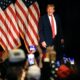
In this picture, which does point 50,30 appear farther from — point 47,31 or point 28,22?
point 28,22

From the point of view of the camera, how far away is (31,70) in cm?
542

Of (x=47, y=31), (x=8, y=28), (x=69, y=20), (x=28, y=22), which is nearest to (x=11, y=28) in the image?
(x=8, y=28)

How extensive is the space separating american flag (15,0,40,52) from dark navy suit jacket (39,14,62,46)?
508 mm

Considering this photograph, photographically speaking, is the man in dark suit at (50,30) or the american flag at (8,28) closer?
the man in dark suit at (50,30)

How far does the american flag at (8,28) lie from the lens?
1188 cm

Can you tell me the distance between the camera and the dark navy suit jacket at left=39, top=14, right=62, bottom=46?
1132cm

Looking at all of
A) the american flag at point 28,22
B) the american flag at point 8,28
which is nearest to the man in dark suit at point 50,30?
the american flag at point 28,22

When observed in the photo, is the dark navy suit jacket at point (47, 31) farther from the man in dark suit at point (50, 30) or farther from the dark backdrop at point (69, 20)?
the dark backdrop at point (69, 20)

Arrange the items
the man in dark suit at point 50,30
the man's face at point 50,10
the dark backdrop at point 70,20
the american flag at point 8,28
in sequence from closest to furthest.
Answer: the man in dark suit at point 50,30 < the man's face at point 50,10 < the american flag at point 8,28 < the dark backdrop at point 70,20

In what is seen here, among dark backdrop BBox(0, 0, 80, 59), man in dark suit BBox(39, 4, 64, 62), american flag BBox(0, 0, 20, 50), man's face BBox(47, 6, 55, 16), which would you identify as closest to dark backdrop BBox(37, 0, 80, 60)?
dark backdrop BBox(0, 0, 80, 59)

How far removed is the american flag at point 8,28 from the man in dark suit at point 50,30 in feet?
2.53

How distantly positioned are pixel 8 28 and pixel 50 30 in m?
1.15

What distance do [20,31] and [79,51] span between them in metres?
1.51

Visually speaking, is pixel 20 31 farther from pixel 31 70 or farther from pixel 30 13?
pixel 31 70
